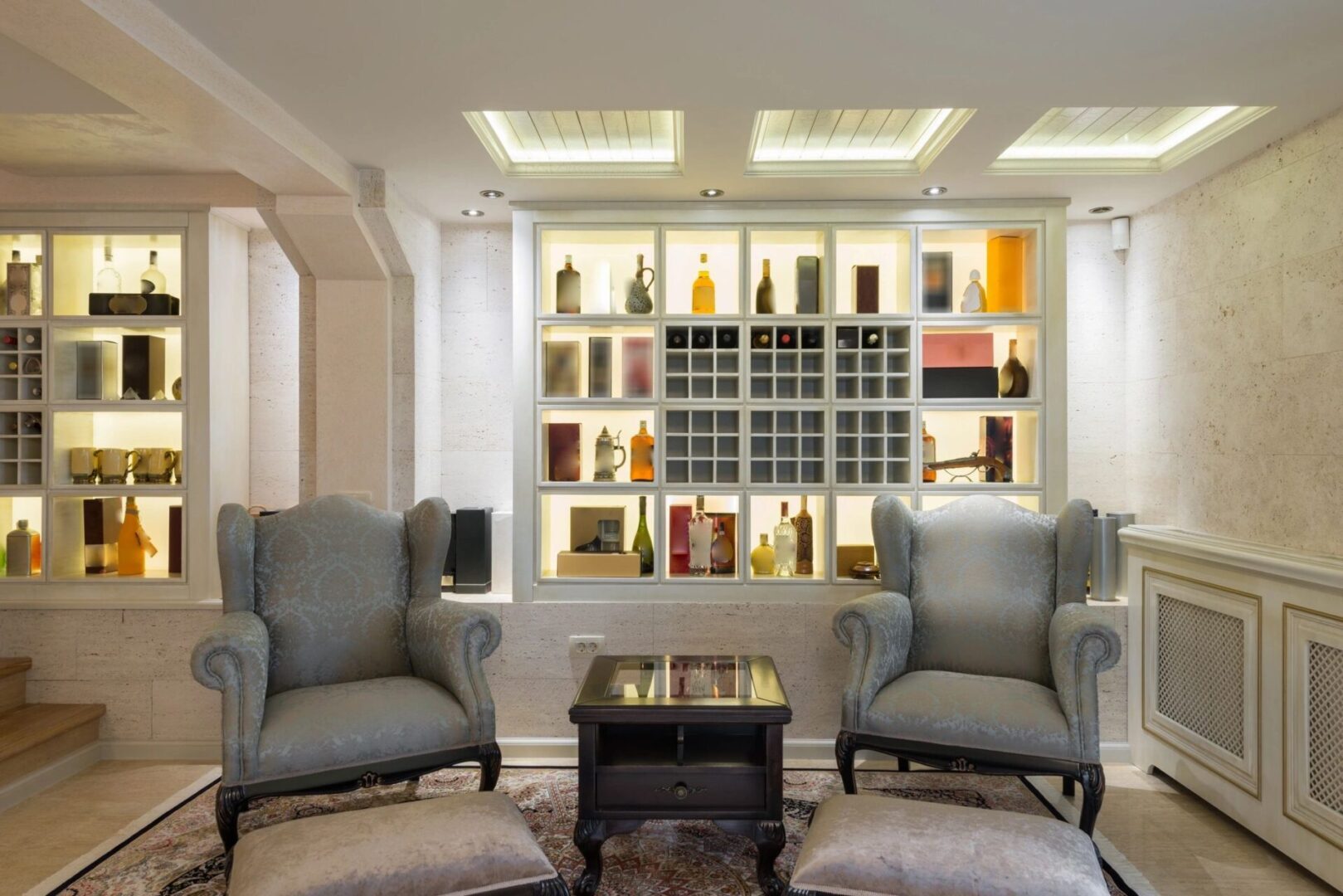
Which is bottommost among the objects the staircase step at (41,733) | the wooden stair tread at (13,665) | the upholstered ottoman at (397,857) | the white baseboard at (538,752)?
the white baseboard at (538,752)

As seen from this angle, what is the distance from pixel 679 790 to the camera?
248 centimetres

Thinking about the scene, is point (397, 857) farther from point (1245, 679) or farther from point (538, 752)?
point (1245, 679)

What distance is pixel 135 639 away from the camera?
3.74 metres

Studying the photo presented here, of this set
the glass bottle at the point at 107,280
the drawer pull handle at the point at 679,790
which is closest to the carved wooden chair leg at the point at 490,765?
the drawer pull handle at the point at 679,790

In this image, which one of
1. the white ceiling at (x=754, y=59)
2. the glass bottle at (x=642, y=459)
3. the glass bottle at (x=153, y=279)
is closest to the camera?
the white ceiling at (x=754, y=59)

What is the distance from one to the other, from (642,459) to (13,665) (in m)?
2.82

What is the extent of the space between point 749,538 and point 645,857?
153cm

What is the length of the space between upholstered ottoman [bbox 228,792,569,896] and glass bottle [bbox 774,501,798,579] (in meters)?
2.07

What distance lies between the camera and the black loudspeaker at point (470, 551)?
3.87 m

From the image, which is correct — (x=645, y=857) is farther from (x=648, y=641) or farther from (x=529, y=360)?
(x=529, y=360)

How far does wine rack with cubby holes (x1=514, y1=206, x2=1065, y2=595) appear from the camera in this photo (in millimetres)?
3830

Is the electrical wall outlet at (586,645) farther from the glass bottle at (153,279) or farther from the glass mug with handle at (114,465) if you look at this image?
the glass bottle at (153,279)

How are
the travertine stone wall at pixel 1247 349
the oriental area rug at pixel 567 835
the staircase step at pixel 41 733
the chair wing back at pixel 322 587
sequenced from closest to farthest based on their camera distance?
the oriental area rug at pixel 567 835, the travertine stone wall at pixel 1247 349, the chair wing back at pixel 322 587, the staircase step at pixel 41 733

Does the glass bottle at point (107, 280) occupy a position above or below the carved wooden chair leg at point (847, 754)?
above
